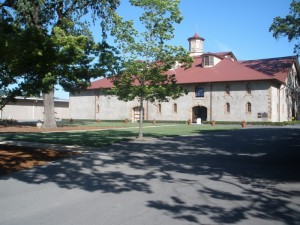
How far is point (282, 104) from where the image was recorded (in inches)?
1868

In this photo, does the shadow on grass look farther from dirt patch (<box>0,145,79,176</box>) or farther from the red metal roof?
the red metal roof

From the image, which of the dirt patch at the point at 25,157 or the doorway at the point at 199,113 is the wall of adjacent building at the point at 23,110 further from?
the dirt patch at the point at 25,157

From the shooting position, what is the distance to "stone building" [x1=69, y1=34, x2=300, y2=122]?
43.0m

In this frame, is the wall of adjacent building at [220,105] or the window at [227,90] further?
the window at [227,90]

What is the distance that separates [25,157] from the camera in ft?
39.7

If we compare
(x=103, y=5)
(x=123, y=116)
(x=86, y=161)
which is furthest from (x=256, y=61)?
(x=86, y=161)

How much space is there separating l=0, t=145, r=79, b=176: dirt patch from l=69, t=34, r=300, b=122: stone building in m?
26.7

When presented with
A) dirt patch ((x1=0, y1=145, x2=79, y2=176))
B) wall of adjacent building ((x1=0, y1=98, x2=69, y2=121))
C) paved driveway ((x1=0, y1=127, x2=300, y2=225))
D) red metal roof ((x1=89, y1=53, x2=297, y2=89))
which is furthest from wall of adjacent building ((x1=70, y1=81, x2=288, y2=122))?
paved driveway ((x1=0, y1=127, x2=300, y2=225))

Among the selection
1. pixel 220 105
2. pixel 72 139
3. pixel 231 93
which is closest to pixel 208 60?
pixel 231 93

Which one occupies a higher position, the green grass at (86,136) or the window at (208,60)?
the window at (208,60)

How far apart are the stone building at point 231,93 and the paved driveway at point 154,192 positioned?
3032 cm

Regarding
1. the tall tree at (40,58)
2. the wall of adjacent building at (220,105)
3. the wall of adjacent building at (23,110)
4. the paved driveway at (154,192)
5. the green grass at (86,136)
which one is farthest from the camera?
the wall of adjacent building at (23,110)

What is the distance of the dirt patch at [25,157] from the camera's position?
405 inches

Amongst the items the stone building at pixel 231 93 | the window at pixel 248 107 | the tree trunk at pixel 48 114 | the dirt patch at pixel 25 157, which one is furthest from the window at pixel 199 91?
the dirt patch at pixel 25 157
